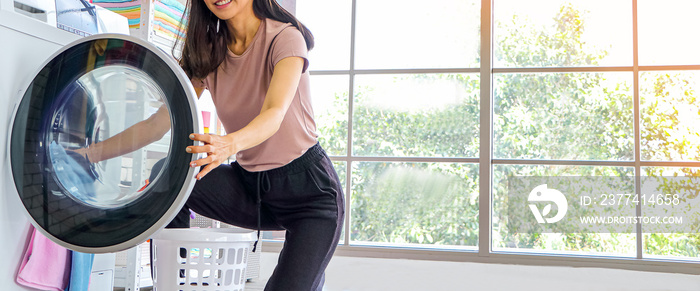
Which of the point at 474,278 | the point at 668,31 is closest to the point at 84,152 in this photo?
the point at 474,278

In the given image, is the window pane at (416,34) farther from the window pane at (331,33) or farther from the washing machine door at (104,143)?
the washing machine door at (104,143)

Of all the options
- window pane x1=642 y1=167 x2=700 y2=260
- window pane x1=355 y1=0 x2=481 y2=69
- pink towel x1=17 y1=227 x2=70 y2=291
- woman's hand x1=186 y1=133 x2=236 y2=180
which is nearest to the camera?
woman's hand x1=186 y1=133 x2=236 y2=180

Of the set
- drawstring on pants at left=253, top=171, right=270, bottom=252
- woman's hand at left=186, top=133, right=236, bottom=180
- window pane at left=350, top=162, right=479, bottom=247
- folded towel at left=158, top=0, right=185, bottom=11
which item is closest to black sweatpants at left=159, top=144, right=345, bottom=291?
drawstring on pants at left=253, top=171, right=270, bottom=252

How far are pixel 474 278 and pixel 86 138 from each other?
8.01 ft

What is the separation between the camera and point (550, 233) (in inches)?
159

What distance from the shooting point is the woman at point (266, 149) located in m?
1.45

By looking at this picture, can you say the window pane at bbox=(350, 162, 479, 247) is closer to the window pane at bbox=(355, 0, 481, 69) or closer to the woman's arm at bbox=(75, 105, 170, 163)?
the window pane at bbox=(355, 0, 481, 69)

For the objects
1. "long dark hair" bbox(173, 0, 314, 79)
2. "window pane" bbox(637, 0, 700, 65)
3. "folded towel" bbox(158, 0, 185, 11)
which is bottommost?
"long dark hair" bbox(173, 0, 314, 79)

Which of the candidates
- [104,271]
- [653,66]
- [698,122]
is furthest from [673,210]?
[104,271]

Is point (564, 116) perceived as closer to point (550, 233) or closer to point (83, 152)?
point (550, 233)

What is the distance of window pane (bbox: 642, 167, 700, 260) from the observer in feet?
12.6

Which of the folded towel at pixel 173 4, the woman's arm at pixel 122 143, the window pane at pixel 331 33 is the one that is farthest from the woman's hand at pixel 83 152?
the window pane at pixel 331 33

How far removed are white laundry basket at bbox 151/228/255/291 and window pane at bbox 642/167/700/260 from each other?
337 cm

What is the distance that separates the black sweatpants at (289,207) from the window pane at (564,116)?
2.84 m
